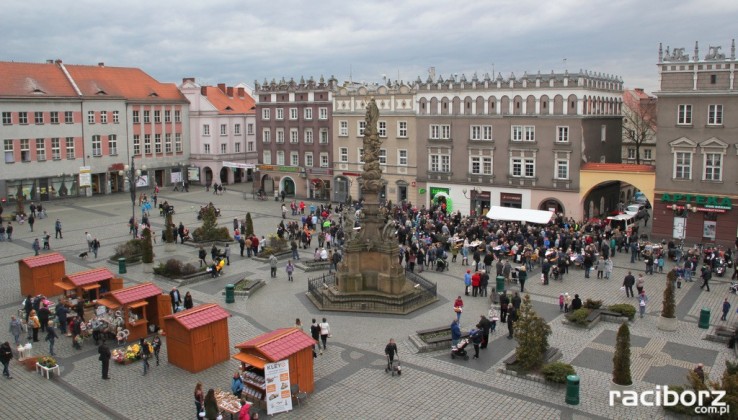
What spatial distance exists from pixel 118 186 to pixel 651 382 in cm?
6208

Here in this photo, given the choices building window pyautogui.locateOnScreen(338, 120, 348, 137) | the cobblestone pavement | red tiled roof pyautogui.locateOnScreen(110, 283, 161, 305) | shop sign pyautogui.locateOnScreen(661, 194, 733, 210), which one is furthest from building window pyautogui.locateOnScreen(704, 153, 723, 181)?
red tiled roof pyautogui.locateOnScreen(110, 283, 161, 305)

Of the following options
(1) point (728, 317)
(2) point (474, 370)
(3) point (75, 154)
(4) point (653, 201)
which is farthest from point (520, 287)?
(3) point (75, 154)

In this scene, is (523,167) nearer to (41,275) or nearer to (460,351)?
(460,351)

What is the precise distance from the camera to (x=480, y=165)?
54.1 m

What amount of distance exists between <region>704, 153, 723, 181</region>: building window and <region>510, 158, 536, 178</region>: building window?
12.7 meters

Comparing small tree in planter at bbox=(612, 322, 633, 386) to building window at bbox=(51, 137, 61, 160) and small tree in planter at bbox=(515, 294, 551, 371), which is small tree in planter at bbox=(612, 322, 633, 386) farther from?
building window at bbox=(51, 137, 61, 160)

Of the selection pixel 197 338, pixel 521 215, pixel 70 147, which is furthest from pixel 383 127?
pixel 197 338

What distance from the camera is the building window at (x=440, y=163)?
56.0 m

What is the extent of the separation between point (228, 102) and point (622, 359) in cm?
6791

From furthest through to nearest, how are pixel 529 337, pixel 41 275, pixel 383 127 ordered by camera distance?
pixel 383 127, pixel 41 275, pixel 529 337

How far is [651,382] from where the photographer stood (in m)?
20.7

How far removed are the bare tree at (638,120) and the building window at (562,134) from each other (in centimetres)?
1874

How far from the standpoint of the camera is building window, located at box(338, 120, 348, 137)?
63469 mm

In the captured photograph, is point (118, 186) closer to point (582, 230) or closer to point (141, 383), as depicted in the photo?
point (582, 230)
